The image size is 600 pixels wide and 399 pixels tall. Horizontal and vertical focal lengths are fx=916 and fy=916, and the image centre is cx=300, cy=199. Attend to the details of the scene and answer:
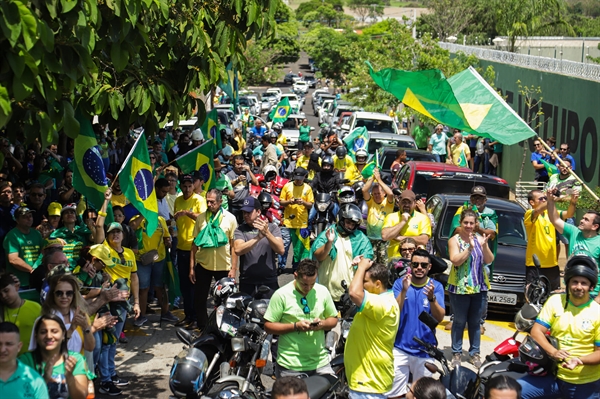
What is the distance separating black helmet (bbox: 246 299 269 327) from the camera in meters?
8.34

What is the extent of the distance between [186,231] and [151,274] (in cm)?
72

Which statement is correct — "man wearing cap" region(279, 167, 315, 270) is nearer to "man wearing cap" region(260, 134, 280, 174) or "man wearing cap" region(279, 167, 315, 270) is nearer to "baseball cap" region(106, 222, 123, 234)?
"baseball cap" region(106, 222, 123, 234)

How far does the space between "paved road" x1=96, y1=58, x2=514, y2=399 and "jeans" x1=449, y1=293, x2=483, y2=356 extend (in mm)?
350

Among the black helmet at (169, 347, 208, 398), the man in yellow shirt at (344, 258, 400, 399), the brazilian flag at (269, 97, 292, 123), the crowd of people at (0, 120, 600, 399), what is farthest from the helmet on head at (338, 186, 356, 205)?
the brazilian flag at (269, 97, 292, 123)

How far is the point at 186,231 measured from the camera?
1201cm

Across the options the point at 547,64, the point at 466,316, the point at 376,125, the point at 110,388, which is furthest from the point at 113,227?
the point at 547,64

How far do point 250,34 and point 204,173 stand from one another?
3073 mm

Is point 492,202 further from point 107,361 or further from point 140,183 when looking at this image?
point 107,361

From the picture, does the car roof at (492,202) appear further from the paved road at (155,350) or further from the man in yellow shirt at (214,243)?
the man in yellow shirt at (214,243)

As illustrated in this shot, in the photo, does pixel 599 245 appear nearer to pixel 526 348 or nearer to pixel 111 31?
pixel 526 348

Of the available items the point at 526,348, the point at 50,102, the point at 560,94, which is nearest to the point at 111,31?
the point at 50,102

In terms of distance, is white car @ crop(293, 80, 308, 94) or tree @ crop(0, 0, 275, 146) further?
white car @ crop(293, 80, 308, 94)

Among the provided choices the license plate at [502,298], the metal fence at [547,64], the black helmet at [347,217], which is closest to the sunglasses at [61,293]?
the black helmet at [347,217]

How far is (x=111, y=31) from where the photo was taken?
806 cm
